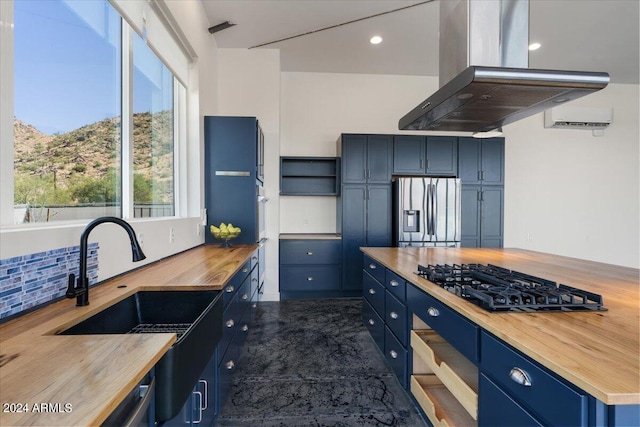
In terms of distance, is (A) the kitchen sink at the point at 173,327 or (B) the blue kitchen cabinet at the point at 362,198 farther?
(B) the blue kitchen cabinet at the point at 362,198

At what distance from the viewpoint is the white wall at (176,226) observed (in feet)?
3.77

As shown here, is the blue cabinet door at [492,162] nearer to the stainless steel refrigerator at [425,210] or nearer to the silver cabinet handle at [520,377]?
the stainless steel refrigerator at [425,210]

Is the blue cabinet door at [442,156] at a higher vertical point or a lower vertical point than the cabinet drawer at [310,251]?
higher

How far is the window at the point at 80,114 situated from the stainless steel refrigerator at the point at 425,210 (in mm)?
3084

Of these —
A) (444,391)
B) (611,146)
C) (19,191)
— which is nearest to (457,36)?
(444,391)

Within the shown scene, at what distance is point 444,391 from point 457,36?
2300mm

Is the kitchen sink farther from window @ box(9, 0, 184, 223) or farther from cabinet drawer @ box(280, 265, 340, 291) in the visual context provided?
cabinet drawer @ box(280, 265, 340, 291)

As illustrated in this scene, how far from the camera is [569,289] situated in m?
1.36

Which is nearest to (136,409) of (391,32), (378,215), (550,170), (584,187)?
(378,215)

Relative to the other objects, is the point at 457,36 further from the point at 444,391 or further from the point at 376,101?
the point at 376,101

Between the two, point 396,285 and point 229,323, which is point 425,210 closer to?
point 396,285

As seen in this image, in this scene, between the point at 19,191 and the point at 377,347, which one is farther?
the point at 377,347

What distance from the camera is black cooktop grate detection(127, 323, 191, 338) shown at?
4.75 ft

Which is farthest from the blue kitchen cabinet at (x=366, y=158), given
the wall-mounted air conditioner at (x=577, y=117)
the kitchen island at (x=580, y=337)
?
the wall-mounted air conditioner at (x=577, y=117)
